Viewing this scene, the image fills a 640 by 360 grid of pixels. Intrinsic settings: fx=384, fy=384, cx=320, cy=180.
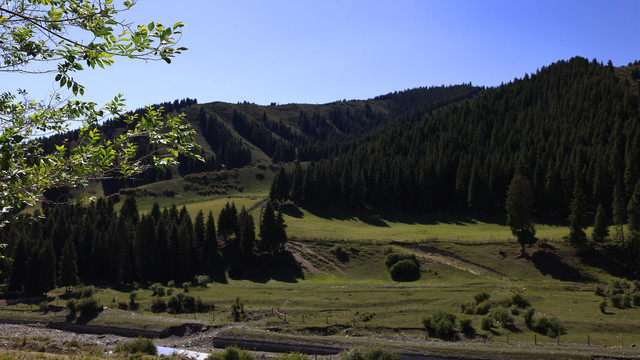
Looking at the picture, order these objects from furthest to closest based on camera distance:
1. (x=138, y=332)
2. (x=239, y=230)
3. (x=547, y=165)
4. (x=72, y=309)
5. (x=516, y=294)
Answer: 1. (x=547, y=165)
2. (x=239, y=230)
3. (x=72, y=309)
4. (x=516, y=294)
5. (x=138, y=332)

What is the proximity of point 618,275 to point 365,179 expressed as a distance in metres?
76.1

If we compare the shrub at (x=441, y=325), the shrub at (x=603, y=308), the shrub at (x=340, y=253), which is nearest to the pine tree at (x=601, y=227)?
the shrub at (x=603, y=308)

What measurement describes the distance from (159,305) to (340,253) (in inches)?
1474

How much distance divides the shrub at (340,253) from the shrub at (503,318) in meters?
38.5

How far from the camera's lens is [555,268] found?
2589 inches

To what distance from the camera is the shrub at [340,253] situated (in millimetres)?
79500

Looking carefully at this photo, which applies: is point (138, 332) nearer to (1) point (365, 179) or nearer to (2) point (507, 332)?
(2) point (507, 332)

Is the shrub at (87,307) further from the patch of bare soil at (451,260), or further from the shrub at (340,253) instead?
the patch of bare soil at (451,260)

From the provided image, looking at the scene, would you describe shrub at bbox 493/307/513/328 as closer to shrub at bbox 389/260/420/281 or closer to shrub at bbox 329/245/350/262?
shrub at bbox 389/260/420/281

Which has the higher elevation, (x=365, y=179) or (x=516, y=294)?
(x=365, y=179)

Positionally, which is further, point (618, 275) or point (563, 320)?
point (618, 275)

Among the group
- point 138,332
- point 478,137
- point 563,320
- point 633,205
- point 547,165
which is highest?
point 478,137

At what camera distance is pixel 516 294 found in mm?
49062

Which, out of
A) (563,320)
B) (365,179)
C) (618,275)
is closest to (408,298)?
(563,320)
